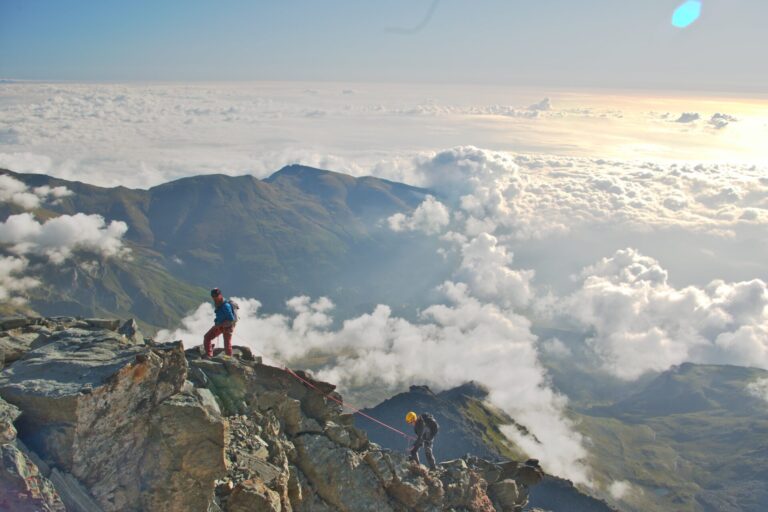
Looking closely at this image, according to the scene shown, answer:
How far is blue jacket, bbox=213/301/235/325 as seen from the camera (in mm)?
35438

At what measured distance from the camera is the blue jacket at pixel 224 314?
35438 millimetres

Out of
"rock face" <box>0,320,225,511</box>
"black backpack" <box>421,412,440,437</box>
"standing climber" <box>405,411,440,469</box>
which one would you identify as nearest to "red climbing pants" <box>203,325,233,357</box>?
"rock face" <box>0,320,225,511</box>

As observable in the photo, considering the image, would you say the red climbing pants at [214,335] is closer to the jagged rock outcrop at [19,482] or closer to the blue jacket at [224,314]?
the blue jacket at [224,314]

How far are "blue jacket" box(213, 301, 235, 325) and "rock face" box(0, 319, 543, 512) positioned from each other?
2.70m

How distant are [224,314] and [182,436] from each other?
1077 centimetres

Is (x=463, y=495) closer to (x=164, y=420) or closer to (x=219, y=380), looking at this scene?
(x=219, y=380)

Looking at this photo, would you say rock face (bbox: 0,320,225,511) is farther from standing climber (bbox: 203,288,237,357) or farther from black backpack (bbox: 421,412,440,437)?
black backpack (bbox: 421,412,440,437)

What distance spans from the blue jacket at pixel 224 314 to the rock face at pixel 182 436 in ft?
8.85

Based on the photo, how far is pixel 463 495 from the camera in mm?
43094

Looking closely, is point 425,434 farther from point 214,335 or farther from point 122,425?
point 122,425

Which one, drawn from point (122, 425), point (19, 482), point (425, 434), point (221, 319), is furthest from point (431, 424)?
point (19, 482)

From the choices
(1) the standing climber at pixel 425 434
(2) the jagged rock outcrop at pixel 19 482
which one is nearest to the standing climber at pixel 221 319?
(2) the jagged rock outcrop at pixel 19 482

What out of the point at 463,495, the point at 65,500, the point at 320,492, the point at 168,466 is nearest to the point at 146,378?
the point at 168,466

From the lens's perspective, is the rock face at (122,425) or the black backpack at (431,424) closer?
the rock face at (122,425)
